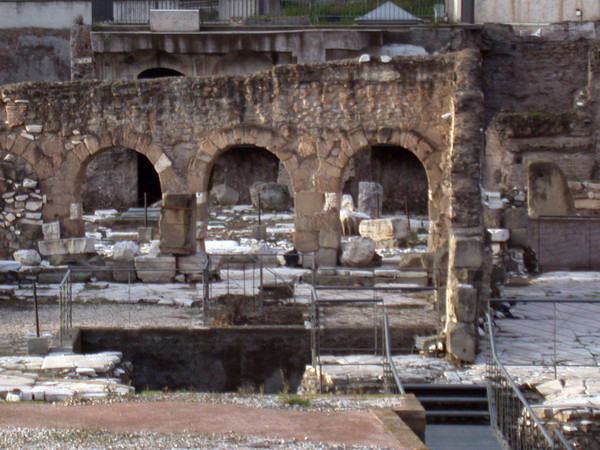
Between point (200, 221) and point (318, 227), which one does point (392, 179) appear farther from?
point (200, 221)

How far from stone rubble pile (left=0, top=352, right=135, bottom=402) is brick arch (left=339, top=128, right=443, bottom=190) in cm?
641

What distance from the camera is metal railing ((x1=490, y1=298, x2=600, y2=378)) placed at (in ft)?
41.1

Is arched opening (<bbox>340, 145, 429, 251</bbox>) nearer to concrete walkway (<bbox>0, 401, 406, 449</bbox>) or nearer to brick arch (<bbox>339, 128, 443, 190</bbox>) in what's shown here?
brick arch (<bbox>339, 128, 443, 190</bbox>)

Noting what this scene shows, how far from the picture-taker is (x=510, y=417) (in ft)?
36.4

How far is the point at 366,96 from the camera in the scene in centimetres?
1812

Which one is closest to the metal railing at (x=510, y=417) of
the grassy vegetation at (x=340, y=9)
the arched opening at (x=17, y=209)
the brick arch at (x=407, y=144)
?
the brick arch at (x=407, y=144)

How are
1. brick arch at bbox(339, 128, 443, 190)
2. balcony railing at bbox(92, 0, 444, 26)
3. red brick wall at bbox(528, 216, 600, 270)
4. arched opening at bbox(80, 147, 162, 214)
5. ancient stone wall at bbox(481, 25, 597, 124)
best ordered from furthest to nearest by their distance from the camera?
balcony railing at bbox(92, 0, 444, 26)
arched opening at bbox(80, 147, 162, 214)
ancient stone wall at bbox(481, 25, 597, 124)
red brick wall at bbox(528, 216, 600, 270)
brick arch at bbox(339, 128, 443, 190)

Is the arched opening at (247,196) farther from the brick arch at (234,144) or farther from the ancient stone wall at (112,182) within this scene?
the brick arch at (234,144)

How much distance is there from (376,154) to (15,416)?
2324cm

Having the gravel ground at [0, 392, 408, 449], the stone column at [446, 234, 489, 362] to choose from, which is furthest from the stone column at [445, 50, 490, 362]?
the gravel ground at [0, 392, 408, 449]

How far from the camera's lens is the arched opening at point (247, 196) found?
81.5 feet

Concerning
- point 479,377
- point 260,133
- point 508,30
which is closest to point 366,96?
point 260,133

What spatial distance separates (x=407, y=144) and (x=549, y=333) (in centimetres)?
514

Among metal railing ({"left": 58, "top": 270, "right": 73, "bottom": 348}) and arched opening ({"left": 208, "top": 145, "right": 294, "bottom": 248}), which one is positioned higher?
arched opening ({"left": 208, "top": 145, "right": 294, "bottom": 248})
